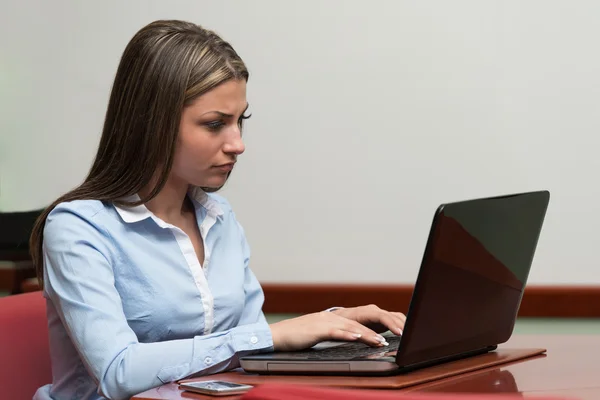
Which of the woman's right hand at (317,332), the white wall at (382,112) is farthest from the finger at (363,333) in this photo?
the white wall at (382,112)

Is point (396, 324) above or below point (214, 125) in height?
below

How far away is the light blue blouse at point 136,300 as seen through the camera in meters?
1.37

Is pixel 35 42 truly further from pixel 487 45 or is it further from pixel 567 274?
pixel 567 274

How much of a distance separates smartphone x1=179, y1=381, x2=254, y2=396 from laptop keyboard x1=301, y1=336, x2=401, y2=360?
5.1 inches

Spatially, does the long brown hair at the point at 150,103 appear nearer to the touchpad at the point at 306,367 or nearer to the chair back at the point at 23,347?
the chair back at the point at 23,347

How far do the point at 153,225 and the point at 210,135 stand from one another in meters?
0.19

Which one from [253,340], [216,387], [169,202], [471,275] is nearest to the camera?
[216,387]

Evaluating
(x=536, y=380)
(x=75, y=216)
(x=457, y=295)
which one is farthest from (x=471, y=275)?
(x=75, y=216)

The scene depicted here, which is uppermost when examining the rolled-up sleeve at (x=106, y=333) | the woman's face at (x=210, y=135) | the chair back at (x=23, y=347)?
the woman's face at (x=210, y=135)

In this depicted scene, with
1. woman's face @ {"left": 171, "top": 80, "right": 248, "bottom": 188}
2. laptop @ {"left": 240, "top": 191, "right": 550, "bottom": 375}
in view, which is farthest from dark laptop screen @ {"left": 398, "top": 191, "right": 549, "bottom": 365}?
woman's face @ {"left": 171, "top": 80, "right": 248, "bottom": 188}

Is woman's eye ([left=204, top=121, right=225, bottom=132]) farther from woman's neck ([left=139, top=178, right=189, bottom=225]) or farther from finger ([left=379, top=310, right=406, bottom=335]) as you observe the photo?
finger ([left=379, top=310, right=406, bottom=335])

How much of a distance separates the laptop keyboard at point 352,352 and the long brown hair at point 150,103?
1.36 feet

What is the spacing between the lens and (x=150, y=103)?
5.12ft

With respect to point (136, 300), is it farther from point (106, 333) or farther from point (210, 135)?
point (210, 135)
